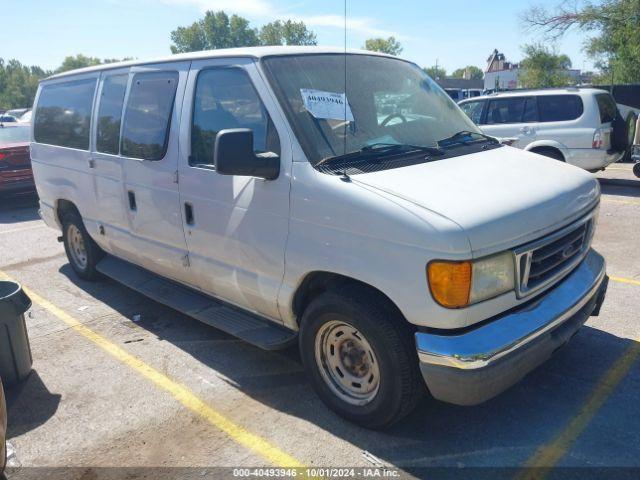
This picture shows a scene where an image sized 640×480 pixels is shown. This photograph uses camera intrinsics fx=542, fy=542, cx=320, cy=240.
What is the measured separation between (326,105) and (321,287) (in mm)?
1134

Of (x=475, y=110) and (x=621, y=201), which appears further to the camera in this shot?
(x=475, y=110)

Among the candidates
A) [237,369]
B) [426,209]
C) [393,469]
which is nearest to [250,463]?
[393,469]

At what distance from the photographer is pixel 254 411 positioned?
11.6ft

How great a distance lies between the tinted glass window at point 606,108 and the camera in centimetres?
1071

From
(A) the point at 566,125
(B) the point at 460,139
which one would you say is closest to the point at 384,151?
(B) the point at 460,139

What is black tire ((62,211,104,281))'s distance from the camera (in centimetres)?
580

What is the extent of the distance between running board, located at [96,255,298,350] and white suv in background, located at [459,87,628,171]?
25.6ft

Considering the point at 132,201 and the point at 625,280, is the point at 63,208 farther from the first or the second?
the point at 625,280

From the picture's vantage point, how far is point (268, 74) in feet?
11.2

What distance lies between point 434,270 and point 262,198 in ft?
4.13

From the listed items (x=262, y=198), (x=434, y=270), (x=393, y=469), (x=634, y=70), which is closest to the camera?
(x=434, y=270)

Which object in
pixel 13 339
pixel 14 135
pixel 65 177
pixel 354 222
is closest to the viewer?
pixel 354 222

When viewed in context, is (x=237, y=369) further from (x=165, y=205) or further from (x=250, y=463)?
(x=165, y=205)

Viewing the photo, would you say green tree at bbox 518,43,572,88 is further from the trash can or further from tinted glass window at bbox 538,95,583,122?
the trash can
